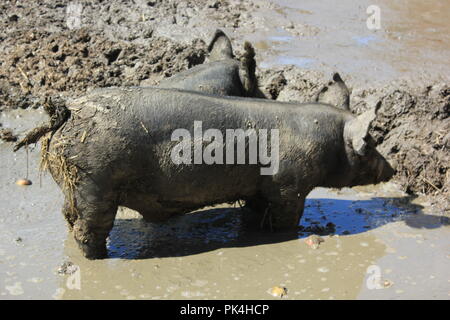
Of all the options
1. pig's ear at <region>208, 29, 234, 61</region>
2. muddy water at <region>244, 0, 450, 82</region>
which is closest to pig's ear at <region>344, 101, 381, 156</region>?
pig's ear at <region>208, 29, 234, 61</region>

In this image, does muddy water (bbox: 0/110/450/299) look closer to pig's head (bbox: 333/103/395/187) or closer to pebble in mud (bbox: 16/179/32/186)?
pebble in mud (bbox: 16/179/32/186)

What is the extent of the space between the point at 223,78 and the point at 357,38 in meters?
3.92

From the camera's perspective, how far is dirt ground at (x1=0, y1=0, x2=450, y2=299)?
5312mm

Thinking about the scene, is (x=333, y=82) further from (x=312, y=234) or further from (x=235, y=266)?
(x=235, y=266)

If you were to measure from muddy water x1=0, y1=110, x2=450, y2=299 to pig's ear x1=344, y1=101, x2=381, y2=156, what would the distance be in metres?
0.84

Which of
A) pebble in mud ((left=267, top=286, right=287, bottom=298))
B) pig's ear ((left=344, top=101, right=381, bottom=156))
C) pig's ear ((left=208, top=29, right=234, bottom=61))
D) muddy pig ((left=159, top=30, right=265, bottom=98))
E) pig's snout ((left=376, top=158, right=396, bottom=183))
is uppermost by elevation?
pig's ear ((left=208, top=29, right=234, bottom=61))

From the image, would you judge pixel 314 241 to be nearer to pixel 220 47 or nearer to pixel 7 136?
pixel 220 47

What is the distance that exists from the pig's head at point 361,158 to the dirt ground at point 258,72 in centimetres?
47

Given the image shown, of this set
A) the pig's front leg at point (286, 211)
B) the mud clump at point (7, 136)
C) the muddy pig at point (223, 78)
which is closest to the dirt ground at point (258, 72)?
the mud clump at point (7, 136)

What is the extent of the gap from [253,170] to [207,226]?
3.00ft

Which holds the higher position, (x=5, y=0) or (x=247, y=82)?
(x=5, y=0)

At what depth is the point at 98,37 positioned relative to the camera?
9469 mm

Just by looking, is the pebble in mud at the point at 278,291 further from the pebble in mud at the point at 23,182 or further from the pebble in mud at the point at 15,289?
the pebble in mud at the point at 23,182
